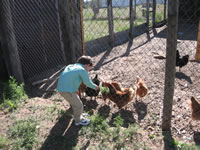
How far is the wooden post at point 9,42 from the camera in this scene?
16.3ft

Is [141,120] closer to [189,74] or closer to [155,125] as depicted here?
[155,125]

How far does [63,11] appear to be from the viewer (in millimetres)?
4184

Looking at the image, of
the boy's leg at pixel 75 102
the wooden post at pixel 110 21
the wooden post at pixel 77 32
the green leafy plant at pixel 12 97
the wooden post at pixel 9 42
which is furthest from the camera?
the wooden post at pixel 110 21

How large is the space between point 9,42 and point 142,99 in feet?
11.4

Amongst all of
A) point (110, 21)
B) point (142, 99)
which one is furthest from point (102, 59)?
point (142, 99)

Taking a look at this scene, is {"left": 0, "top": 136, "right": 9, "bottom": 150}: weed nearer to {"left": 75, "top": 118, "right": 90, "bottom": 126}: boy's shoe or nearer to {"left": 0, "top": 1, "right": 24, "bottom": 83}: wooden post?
{"left": 75, "top": 118, "right": 90, "bottom": 126}: boy's shoe

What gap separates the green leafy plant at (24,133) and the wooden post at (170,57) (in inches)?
85.4

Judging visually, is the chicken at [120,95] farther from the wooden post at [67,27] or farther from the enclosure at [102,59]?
the wooden post at [67,27]

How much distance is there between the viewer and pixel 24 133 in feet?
11.3

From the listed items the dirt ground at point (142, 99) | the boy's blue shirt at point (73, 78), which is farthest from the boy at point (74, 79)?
the dirt ground at point (142, 99)

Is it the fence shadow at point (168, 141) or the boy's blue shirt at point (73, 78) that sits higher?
the boy's blue shirt at point (73, 78)

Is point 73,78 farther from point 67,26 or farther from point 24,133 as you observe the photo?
point 67,26

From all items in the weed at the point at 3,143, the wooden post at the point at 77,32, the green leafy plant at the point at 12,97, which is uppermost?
the wooden post at the point at 77,32

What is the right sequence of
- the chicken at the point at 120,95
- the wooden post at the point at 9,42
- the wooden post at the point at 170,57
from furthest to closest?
1. the wooden post at the point at 9,42
2. the chicken at the point at 120,95
3. the wooden post at the point at 170,57
